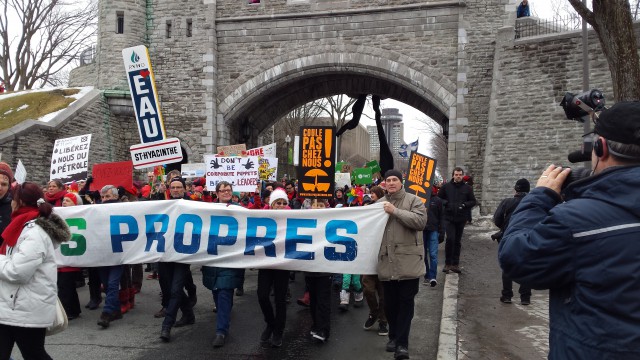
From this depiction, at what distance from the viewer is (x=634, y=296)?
70.0 inches

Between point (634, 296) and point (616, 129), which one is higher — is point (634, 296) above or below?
below

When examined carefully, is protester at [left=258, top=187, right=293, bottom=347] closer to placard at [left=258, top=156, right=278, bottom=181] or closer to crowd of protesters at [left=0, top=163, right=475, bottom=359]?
crowd of protesters at [left=0, top=163, right=475, bottom=359]

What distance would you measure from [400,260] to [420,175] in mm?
3494

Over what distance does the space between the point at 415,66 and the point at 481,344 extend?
13.7 metres

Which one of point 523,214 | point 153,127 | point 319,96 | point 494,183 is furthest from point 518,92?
point 523,214

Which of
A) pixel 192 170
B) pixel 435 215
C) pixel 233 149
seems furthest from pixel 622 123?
pixel 192 170

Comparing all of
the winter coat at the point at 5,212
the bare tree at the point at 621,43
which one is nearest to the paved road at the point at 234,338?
the winter coat at the point at 5,212

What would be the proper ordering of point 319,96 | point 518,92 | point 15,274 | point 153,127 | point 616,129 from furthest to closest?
point 319,96 < point 518,92 < point 153,127 < point 15,274 < point 616,129

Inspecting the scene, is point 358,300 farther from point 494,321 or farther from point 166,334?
point 166,334

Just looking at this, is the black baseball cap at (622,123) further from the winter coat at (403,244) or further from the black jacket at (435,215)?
the black jacket at (435,215)

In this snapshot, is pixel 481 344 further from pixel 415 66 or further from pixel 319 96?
pixel 319 96

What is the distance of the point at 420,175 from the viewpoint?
8258 millimetres

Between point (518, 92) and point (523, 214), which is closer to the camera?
point (523, 214)

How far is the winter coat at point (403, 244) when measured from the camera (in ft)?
16.3
